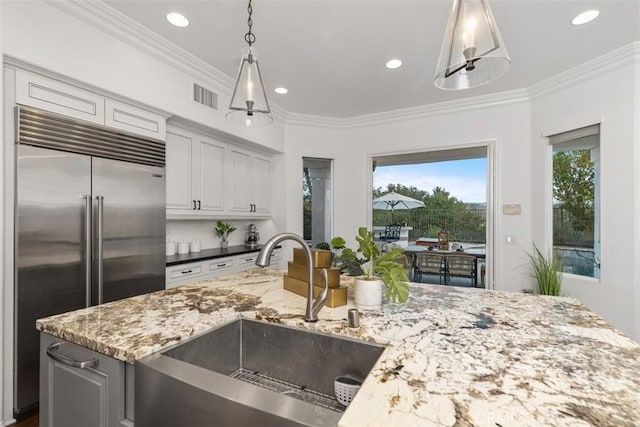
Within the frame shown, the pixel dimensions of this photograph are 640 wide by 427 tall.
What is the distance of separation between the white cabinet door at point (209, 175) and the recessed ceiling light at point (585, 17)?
349 cm

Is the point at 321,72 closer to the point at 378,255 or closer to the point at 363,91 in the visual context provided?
the point at 363,91

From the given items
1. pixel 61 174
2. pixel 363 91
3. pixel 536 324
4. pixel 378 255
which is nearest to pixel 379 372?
pixel 378 255

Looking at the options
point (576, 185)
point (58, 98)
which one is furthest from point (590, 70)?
point (58, 98)

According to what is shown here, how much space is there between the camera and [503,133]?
379cm

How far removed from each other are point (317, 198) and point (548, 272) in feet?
9.84

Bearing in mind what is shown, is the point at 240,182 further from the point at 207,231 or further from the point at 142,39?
the point at 142,39

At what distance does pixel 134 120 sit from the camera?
255 centimetres

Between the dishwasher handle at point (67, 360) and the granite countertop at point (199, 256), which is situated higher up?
the granite countertop at point (199, 256)

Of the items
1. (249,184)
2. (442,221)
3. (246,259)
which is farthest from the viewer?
(442,221)

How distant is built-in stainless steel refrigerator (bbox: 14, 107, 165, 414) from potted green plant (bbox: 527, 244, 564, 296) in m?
3.72

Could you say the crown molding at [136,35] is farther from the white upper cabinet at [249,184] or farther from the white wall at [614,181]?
the white wall at [614,181]

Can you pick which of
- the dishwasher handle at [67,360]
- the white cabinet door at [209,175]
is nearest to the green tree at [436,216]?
the white cabinet door at [209,175]

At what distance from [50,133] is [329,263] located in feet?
6.54

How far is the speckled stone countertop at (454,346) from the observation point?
0.65m
